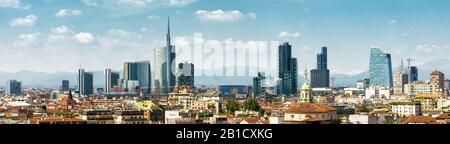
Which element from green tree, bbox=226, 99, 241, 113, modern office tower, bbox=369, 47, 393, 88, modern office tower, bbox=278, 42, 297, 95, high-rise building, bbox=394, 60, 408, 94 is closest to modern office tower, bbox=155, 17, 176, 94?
green tree, bbox=226, 99, 241, 113

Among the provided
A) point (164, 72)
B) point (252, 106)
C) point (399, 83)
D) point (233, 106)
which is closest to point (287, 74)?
point (164, 72)

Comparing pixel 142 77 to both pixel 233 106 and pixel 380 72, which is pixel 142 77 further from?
pixel 380 72

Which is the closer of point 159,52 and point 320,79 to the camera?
point 159,52

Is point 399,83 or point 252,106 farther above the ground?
point 399,83

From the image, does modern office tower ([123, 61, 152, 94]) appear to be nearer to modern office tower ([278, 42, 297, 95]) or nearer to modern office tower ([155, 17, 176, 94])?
modern office tower ([155, 17, 176, 94])

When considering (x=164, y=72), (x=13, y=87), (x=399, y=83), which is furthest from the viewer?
(x=399, y=83)

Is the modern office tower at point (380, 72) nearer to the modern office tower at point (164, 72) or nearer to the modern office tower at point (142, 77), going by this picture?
the modern office tower at point (164, 72)

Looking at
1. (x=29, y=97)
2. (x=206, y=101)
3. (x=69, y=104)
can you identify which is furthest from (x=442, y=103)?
(x=29, y=97)

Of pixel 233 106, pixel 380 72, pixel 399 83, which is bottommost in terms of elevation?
pixel 233 106

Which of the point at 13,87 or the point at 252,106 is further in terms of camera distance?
the point at 252,106

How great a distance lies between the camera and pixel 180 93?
29.7 meters

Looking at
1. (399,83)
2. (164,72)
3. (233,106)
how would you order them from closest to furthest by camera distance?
(233,106), (164,72), (399,83)
